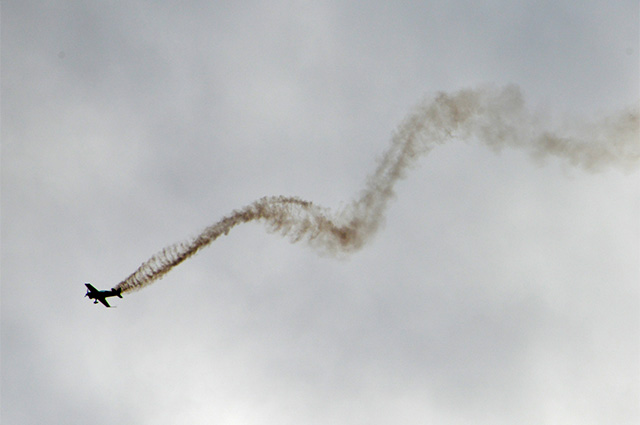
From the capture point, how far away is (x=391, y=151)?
42156 mm

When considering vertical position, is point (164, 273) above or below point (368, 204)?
below

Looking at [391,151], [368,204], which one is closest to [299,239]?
[368,204]

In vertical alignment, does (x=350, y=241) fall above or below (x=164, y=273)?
above

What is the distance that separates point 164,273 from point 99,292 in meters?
9.63

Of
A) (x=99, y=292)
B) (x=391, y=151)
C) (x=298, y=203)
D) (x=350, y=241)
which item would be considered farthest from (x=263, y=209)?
(x=99, y=292)

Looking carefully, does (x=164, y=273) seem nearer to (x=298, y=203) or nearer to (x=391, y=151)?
(x=298, y=203)

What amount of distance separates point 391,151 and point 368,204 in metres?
5.11

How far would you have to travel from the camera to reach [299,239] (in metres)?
41.8

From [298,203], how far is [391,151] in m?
9.43

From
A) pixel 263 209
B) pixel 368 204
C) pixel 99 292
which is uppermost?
pixel 368 204

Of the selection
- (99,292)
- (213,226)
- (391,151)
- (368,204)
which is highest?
(391,151)

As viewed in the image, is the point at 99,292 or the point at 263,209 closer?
the point at 263,209

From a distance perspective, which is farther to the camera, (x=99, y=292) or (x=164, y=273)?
(x=99, y=292)

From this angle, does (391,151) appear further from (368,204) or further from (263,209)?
(263,209)
